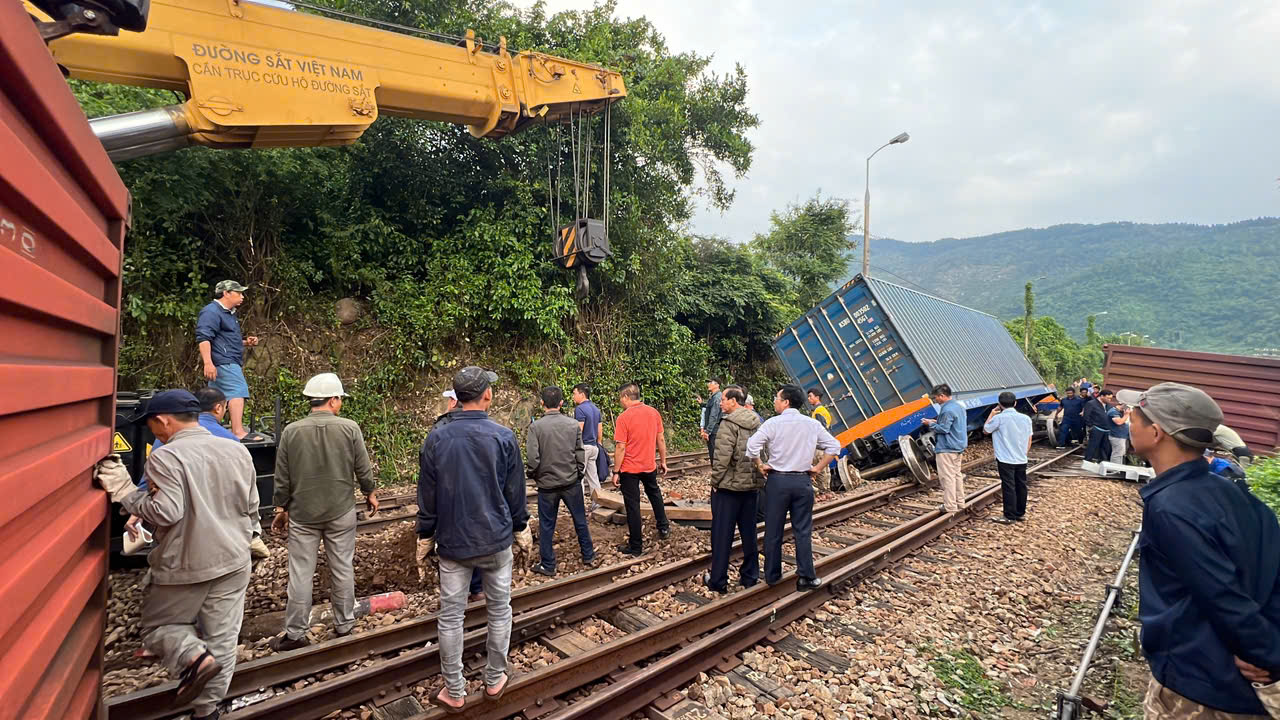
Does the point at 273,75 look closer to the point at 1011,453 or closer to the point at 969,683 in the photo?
the point at 969,683

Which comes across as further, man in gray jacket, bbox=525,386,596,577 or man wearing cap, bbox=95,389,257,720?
man in gray jacket, bbox=525,386,596,577

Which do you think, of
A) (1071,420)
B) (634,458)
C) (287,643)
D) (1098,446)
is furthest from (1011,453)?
(1071,420)

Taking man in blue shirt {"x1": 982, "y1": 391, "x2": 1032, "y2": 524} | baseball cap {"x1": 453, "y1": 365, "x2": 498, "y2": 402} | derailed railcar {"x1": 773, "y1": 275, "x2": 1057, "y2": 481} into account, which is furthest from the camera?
derailed railcar {"x1": 773, "y1": 275, "x2": 1057, "y2": 481}

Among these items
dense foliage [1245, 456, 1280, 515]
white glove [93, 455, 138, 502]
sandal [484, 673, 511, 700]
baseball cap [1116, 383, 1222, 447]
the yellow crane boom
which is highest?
the yellow crane boom

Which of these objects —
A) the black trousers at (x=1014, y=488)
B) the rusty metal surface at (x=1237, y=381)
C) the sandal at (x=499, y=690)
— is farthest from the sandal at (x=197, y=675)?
the rusty metal surface at (x=1237, y=381)

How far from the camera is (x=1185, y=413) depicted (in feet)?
7.26

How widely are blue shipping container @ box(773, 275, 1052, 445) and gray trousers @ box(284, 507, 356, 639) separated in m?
8.57

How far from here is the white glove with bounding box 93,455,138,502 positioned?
225 centimetres

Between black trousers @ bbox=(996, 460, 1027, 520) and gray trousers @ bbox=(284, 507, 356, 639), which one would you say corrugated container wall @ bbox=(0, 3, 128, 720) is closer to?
gray trousers @ bbox=(284, 507, 356, 639)

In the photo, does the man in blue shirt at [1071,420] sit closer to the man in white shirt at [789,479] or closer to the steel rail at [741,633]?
the steel rail at [741,633]

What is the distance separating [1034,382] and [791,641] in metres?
17.0

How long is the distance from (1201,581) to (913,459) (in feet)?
26.8

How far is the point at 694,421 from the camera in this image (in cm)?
1402

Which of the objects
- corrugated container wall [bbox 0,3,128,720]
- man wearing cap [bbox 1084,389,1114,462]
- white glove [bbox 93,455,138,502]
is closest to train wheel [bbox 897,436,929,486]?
man wearing cap [bbox 1084,389,1114,462]
